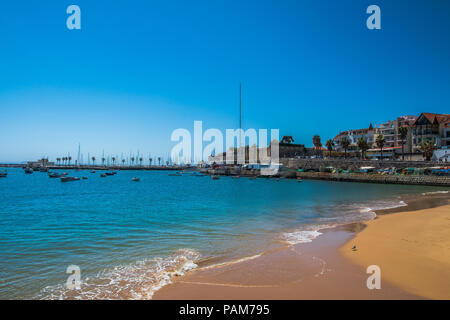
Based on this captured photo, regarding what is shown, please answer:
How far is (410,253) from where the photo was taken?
32.6 feet

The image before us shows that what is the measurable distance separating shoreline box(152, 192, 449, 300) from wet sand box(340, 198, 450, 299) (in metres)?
0.53

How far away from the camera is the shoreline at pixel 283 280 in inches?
265

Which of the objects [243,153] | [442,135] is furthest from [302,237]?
[243,153]

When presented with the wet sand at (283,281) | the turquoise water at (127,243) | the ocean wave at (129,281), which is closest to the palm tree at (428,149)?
the turquoise water at (127,243)

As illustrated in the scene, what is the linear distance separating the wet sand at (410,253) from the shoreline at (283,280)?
0.53 meters

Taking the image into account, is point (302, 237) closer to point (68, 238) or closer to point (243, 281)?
point (243, 281)

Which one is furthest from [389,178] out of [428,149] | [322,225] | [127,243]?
[127,243]

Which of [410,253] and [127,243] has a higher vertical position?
[410,253]

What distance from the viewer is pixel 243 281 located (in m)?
7.66

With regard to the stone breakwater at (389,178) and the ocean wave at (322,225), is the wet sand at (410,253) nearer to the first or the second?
the ocean wave at (322,225)

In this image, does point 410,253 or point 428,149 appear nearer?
point 410,253

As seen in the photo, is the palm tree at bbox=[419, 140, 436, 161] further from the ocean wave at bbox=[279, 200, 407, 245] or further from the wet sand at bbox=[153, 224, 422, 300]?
the wet sand at bbox=[153, 224, 422, 300]

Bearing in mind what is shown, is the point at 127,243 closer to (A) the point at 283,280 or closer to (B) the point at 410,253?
(A) the point at 283,280

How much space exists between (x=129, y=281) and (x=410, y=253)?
972 centimetres
